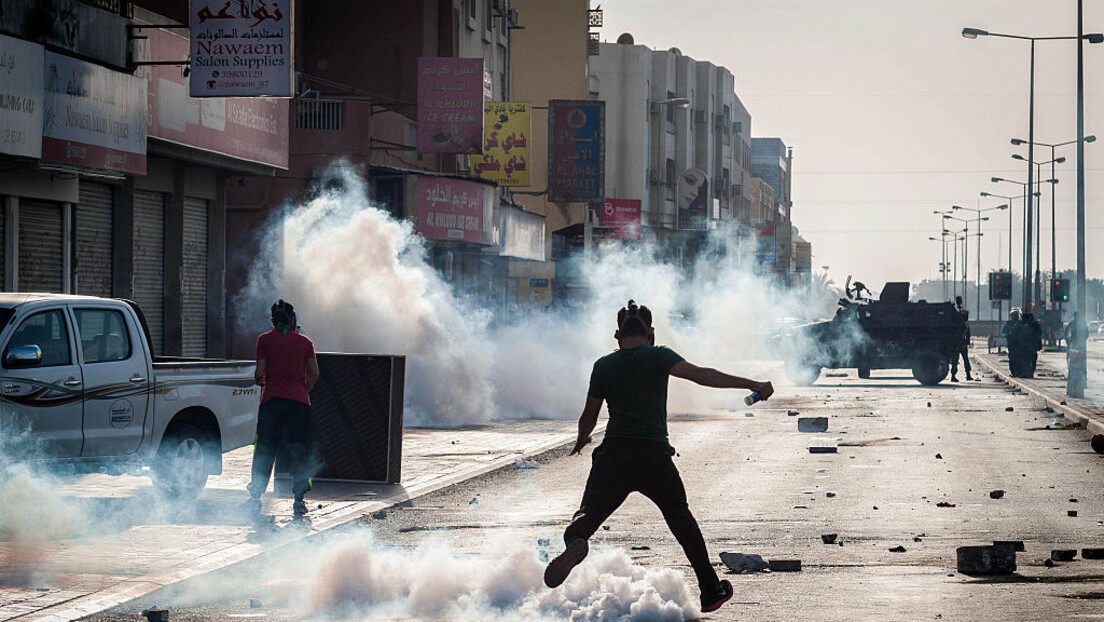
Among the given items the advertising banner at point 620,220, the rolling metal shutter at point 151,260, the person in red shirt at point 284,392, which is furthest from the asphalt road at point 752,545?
the advertising banner at point 620,220

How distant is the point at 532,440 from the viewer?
21.3m

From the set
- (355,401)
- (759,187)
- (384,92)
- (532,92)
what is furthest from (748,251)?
(355,401)

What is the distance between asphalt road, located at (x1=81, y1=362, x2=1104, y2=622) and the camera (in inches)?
329

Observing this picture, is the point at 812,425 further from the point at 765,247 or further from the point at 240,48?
the point at 765,247

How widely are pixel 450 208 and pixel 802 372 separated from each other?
1054 cm

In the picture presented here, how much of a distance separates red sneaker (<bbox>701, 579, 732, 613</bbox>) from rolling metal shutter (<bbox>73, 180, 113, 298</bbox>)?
15.3 meters

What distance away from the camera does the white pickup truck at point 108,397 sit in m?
11.4

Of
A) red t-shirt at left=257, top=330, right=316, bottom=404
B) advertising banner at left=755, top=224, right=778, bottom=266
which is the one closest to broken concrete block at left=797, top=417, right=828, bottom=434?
red t-shirt at left=257, top=330, right=316, bottom=404

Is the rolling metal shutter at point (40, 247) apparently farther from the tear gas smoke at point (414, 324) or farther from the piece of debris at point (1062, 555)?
the piece of debris at point (1062, 555)

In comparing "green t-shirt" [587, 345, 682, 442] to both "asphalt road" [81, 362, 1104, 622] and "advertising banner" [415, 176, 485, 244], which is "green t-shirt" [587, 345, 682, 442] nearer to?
"asphalt road" [81, 362, 1104, 622]

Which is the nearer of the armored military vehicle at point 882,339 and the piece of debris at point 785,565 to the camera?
the piece of debris at point 785,565

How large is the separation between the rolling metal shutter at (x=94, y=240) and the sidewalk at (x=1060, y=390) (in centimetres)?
1487

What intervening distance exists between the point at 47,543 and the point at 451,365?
1431cm

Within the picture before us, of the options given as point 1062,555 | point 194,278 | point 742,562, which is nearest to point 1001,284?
point 194,278
